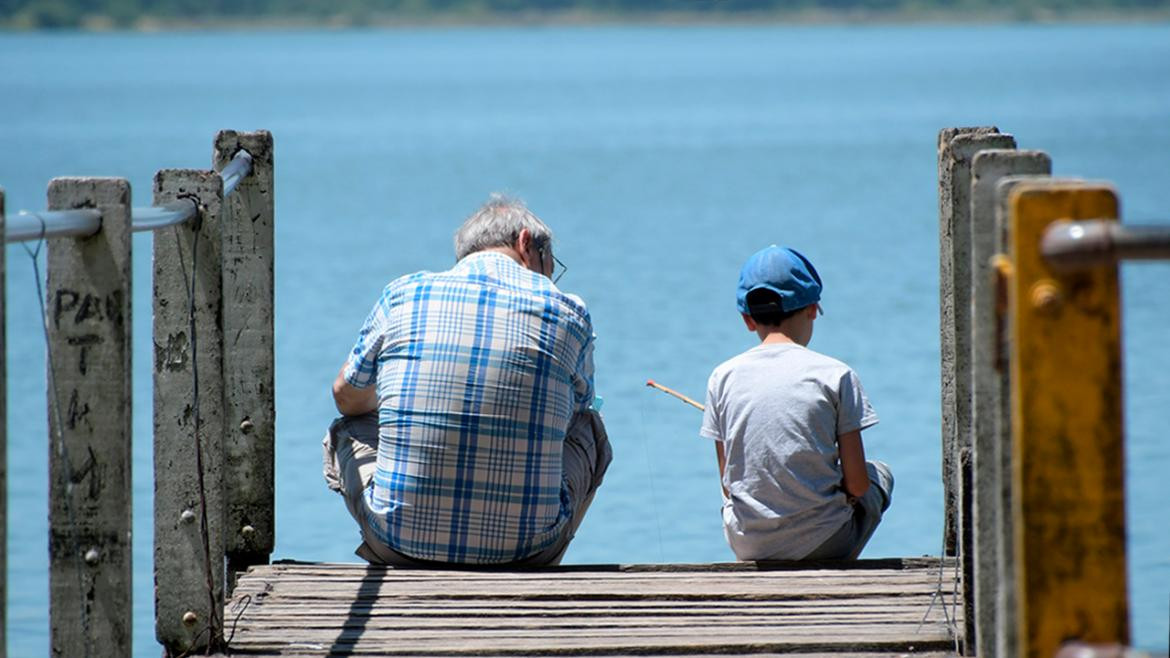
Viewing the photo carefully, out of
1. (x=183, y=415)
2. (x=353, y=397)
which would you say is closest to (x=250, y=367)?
(x=353, y=397)

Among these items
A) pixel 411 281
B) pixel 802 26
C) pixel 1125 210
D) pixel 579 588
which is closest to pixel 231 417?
pixel 411 281

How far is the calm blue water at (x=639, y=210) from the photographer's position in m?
9.73

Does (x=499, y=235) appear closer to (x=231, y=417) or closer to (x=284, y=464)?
(x=231, y=417)

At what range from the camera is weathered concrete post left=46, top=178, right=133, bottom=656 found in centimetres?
306

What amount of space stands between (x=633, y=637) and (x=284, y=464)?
7.12 meters

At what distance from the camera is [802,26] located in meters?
137

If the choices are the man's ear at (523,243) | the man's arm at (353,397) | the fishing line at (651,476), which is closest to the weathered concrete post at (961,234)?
the man's ear at (523,243)

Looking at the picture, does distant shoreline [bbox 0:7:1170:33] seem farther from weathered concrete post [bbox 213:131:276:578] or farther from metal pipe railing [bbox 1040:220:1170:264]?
metal pipe railing [bbox 1040:220:1170:264]

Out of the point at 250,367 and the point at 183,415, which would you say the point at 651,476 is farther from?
the point at 183,415

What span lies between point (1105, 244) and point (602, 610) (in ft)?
6.76

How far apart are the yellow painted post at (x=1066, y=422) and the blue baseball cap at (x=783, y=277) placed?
225 cm

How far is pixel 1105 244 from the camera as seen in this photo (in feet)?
6.87

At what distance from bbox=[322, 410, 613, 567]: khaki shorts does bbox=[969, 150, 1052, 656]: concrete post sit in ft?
5.29

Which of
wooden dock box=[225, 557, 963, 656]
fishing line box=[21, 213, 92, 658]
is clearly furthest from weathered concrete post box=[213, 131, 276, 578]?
fishing line box=[21, 213, 92, 658]
